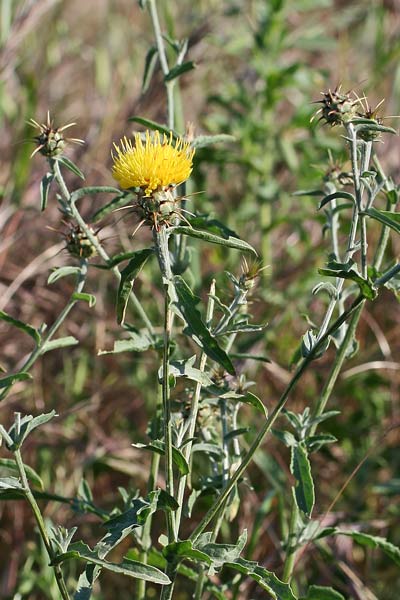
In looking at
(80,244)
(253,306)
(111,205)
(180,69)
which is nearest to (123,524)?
(80,244)

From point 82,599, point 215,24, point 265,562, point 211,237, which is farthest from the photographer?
point 215,24

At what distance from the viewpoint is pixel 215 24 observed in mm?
2910

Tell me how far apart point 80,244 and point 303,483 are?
2.13 feet

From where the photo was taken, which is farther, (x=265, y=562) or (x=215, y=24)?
(x=215, y=24)

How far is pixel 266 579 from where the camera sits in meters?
1.40

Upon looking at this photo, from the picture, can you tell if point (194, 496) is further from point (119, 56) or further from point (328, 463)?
point (119, 56)

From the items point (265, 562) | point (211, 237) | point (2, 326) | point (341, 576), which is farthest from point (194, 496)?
point (2, 326)

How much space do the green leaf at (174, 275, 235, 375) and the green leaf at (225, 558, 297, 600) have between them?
0.34 metres

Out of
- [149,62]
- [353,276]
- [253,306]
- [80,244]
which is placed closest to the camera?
[353,276]

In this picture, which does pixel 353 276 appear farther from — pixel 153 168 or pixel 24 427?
pixel 24 427

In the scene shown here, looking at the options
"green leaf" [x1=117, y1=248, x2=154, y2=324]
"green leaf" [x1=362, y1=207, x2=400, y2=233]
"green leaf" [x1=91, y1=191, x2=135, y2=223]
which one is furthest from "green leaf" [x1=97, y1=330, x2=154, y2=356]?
"green leaf" [x1=362, y1=207, x2=400, y2=233]

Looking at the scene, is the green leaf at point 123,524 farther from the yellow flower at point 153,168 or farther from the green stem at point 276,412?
the yellow flower at point 153,168

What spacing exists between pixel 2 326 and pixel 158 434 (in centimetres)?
136

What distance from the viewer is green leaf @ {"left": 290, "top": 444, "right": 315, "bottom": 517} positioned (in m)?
1.46
